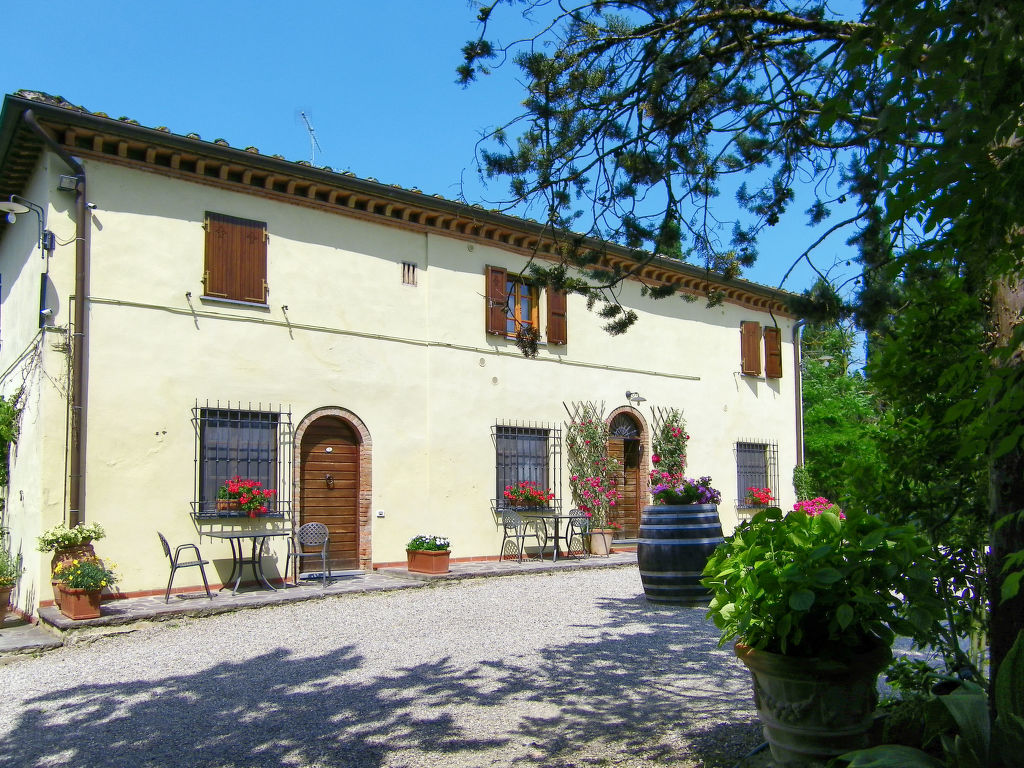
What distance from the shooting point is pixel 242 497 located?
985 cm

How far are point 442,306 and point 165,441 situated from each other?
4.48m

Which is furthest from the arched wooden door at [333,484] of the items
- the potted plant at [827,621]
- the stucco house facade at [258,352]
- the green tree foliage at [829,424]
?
the green tree foliage at [829,424]

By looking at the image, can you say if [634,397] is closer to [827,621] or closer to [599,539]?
[599,539]

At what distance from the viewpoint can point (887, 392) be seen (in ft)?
11.8

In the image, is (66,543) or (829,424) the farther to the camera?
(829,424)

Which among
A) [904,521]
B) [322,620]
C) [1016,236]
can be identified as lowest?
[322,620]

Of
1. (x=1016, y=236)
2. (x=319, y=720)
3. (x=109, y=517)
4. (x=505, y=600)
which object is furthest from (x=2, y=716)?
(x=1016, y=236)

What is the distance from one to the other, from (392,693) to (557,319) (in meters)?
9.13

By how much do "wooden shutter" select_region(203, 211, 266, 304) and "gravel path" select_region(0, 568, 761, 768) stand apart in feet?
13.4

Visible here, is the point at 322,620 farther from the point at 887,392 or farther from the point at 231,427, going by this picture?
the point at 887,392

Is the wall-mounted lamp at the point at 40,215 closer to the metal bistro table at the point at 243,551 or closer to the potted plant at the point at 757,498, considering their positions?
the metal bistro table at the point at 243,551

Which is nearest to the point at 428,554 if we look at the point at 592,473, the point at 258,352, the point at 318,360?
the point at 318,360

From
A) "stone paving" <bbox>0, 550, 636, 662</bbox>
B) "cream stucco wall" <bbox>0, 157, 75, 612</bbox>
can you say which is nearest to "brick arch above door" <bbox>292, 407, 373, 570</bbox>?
"stone paving" <bbox>0, 550, 636, 662</bbox>

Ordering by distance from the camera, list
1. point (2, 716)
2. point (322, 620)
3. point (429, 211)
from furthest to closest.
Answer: point (429, 211)
point (322, 620)
point (2, 716)
